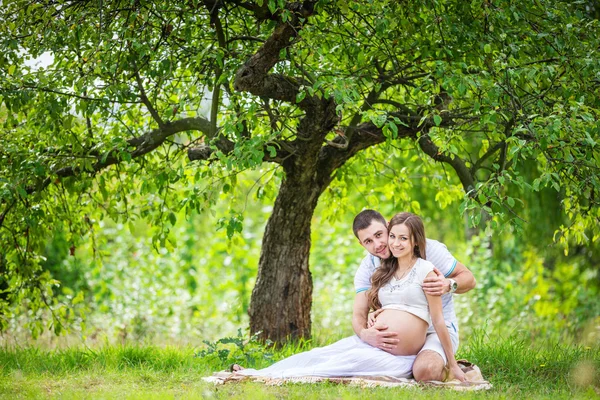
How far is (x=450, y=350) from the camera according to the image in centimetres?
445

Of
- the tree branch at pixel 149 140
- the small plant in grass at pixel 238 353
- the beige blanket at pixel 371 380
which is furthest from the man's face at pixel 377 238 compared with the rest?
the tree branch at pixel 149 140

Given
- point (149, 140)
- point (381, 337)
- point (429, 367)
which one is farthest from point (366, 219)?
point (149, 140)

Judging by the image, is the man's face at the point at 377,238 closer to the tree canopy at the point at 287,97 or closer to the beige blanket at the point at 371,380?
the tree canopy at the point at 287,97

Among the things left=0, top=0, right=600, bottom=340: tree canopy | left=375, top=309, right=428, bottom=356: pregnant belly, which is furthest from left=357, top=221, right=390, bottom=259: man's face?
left=0, top=0, right=600, bottom=340: tree canopy

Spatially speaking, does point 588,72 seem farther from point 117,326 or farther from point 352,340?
point 117,326

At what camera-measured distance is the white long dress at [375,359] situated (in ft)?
14.9

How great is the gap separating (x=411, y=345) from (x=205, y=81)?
7.97 feet

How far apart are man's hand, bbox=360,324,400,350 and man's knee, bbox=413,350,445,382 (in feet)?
0.65

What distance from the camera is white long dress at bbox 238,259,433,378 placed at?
4.53 meters

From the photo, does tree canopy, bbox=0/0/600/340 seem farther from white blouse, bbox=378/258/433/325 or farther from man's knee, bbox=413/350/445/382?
man's knee, bbox=413/350/445/382

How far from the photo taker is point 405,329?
4527 millimetres

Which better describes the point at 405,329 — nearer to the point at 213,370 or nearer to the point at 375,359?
the point at 375,359

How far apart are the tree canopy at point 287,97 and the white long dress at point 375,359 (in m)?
0.63

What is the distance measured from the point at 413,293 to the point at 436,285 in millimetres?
201
